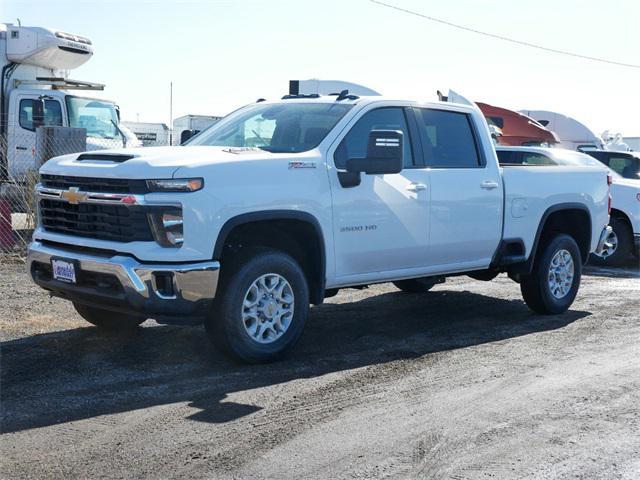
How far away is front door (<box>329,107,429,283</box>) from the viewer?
6883 millimetres

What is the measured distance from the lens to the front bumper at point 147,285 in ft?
19.2

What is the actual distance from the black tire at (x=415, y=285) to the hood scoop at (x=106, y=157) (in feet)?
14.4

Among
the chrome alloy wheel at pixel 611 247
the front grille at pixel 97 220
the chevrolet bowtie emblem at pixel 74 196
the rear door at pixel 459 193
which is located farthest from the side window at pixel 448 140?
the chrome alloy wheel at pixel 611 247

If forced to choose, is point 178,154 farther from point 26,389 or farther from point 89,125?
point 89,125

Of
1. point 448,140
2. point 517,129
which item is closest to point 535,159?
point 448,140

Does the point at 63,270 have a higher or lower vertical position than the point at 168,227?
lower

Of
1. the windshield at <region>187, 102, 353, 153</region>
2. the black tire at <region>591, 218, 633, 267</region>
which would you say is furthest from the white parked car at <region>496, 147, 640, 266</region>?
the windshield at <region>187, 102, 353, 153</region>

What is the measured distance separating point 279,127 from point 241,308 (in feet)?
5.83

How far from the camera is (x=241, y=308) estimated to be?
6.23 m

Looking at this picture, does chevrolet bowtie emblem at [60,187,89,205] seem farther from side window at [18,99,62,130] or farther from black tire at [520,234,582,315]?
side window at [18,99,62,130]

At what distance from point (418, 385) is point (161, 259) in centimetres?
196

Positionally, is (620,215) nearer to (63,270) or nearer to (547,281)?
(547,281)

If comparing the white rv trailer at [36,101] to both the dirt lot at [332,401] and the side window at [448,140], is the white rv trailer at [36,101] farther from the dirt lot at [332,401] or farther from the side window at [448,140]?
the side window at [448,140]

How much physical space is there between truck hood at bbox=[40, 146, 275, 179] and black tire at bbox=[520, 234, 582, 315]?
348cm
